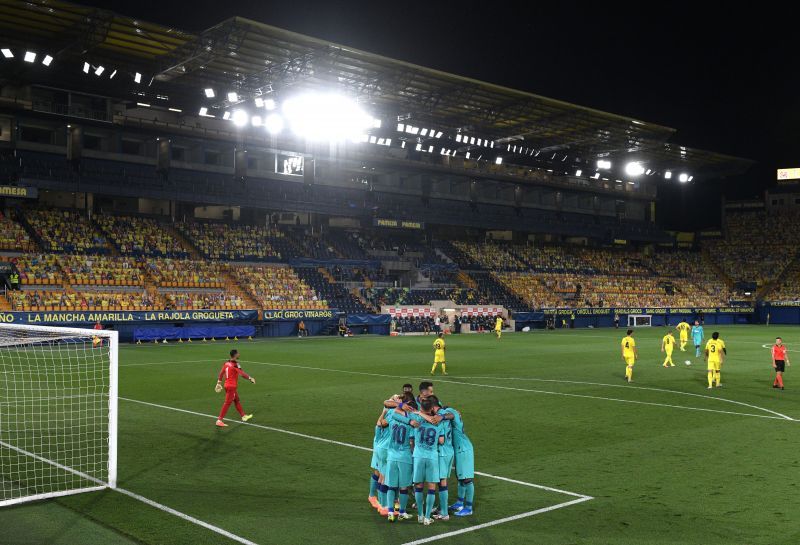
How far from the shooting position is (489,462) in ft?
43.7

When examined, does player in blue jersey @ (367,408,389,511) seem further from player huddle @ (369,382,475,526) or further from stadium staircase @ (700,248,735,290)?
stadium staircase @ (700,248,735,290)

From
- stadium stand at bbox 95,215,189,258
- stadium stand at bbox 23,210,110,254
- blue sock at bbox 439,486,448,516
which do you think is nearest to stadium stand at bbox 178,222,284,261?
stadium stand at bbox 95,215,189,258

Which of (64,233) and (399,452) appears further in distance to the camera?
(64,233)

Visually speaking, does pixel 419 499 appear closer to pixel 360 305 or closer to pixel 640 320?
pixel 360 305

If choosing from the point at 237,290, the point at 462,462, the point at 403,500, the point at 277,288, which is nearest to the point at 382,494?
the point at 403,500

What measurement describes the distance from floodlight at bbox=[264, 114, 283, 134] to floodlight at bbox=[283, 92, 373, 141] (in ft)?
2.33

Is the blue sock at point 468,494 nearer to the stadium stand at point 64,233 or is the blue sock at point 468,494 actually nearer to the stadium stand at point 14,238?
the stadium stand at point 14,238

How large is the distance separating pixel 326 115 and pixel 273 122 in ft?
15.9

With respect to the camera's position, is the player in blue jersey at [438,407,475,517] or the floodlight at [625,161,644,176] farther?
the floodlight at [625,161,644,176]

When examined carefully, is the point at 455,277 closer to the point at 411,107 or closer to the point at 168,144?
the point at 411,107

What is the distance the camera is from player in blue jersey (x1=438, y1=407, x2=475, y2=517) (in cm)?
984

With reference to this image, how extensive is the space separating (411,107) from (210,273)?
65.0 ft

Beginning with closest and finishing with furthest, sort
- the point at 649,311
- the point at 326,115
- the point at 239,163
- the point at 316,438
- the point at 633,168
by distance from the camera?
the point at 316,438 → the point at 326,115 → the point at 239,163 → the point at 649,311 → the point at 633,168

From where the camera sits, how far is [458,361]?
33.4 meters
